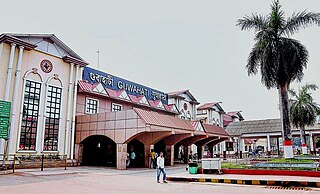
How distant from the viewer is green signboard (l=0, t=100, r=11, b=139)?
17.1m

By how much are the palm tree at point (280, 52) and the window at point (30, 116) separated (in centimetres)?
1643

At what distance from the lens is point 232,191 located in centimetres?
1072

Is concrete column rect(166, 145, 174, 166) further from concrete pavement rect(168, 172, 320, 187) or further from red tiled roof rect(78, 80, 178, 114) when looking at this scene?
concrete pavement rect(168, 172, 320, 187)

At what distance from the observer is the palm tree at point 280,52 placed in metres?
19.9

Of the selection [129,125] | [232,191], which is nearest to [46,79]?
[129,125]

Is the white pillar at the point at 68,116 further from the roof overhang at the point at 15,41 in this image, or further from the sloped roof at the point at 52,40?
the roof overhang at the point at 15,41

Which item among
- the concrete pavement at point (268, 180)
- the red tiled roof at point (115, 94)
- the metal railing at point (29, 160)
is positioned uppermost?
the red tiled roof at point (115, 94)

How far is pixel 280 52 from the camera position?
20.1 m

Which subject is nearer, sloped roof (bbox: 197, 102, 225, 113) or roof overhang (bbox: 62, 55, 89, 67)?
roof overhang (bbox: 62, 55, 89, 67)

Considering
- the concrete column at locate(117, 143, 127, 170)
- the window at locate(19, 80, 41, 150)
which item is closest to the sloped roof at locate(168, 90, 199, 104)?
the concrete column at locate(117, 143, 127, 170)

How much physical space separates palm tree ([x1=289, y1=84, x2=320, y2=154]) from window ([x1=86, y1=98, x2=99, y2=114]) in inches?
848

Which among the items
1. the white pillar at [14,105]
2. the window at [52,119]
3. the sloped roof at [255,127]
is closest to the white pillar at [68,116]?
the window at [52,119]

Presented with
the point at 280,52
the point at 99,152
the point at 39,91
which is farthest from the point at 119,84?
the point at 280,52

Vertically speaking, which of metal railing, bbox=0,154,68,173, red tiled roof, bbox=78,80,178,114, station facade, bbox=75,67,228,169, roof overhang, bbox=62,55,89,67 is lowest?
metal railing, bbox=0,154,68,173
